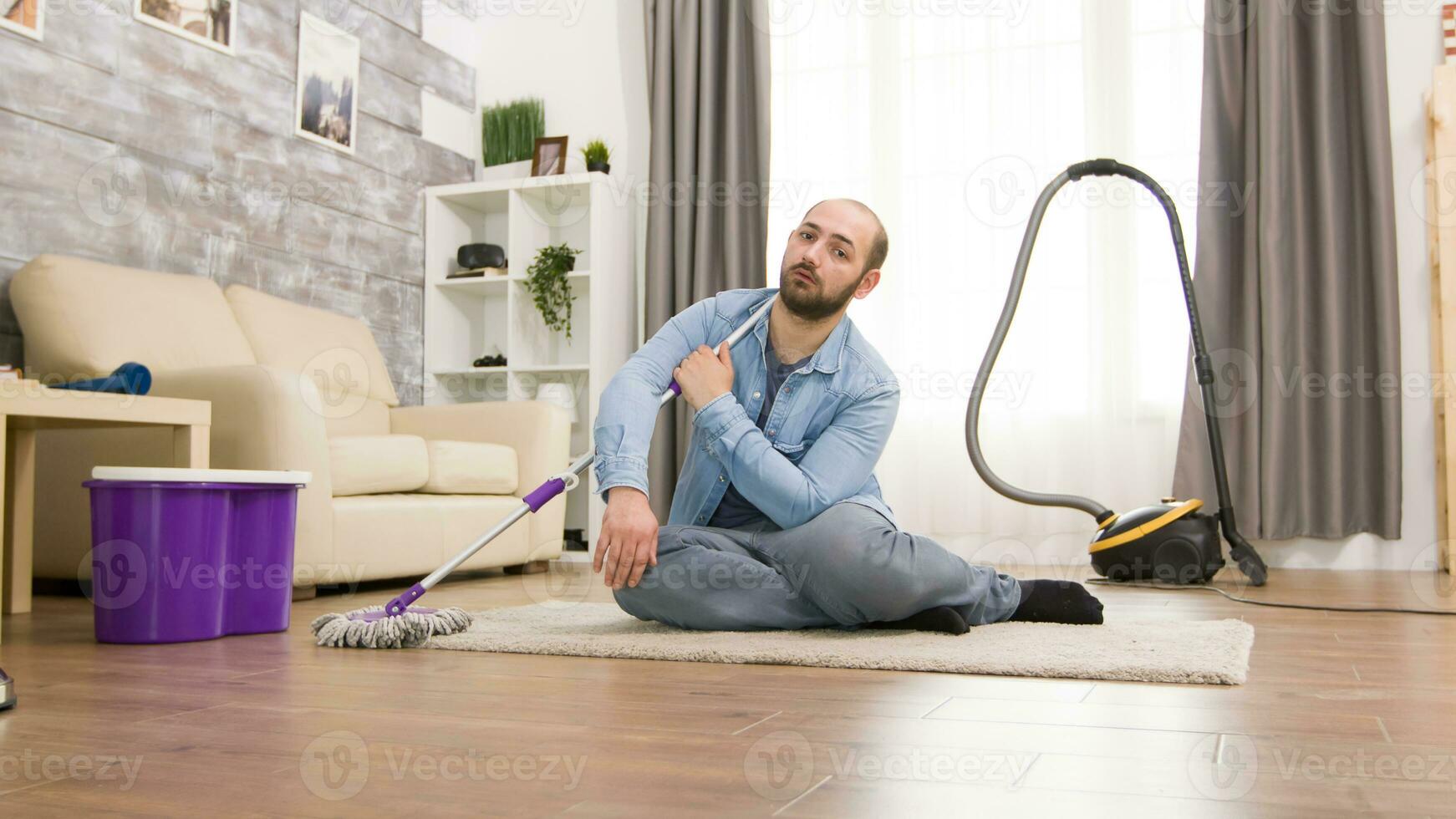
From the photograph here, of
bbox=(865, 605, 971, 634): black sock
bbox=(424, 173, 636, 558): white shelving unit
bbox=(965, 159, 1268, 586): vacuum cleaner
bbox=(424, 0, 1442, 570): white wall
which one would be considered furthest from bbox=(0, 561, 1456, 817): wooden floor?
bbox=(424, 0, 1442, 570): white wall

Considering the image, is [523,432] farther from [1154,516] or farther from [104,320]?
[1154,516]

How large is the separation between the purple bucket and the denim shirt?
622 millimetres

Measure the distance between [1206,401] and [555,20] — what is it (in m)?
3.01

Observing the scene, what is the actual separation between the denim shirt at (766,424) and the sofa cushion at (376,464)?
1157mm

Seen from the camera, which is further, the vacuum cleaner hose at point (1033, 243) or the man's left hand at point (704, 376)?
the vacuum cleaner hose at point (1033, 243)

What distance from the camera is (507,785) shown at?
37.0 inches

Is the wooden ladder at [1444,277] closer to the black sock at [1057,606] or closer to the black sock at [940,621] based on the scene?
the black sock at [1057,606]

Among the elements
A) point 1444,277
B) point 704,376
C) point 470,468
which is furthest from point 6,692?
point 1444,277

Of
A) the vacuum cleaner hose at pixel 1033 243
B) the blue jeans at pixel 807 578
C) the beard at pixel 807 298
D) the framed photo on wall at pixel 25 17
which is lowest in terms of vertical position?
the blue jeans at pixel 807 578

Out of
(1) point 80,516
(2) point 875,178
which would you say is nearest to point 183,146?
(1) point 80,516

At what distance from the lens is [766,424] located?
6.54ft

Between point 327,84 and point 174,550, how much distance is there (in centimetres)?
252

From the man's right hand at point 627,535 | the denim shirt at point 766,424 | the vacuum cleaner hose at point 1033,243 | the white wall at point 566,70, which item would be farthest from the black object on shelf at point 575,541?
the man's right hand at point 627,535

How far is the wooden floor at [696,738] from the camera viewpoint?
898 mm
